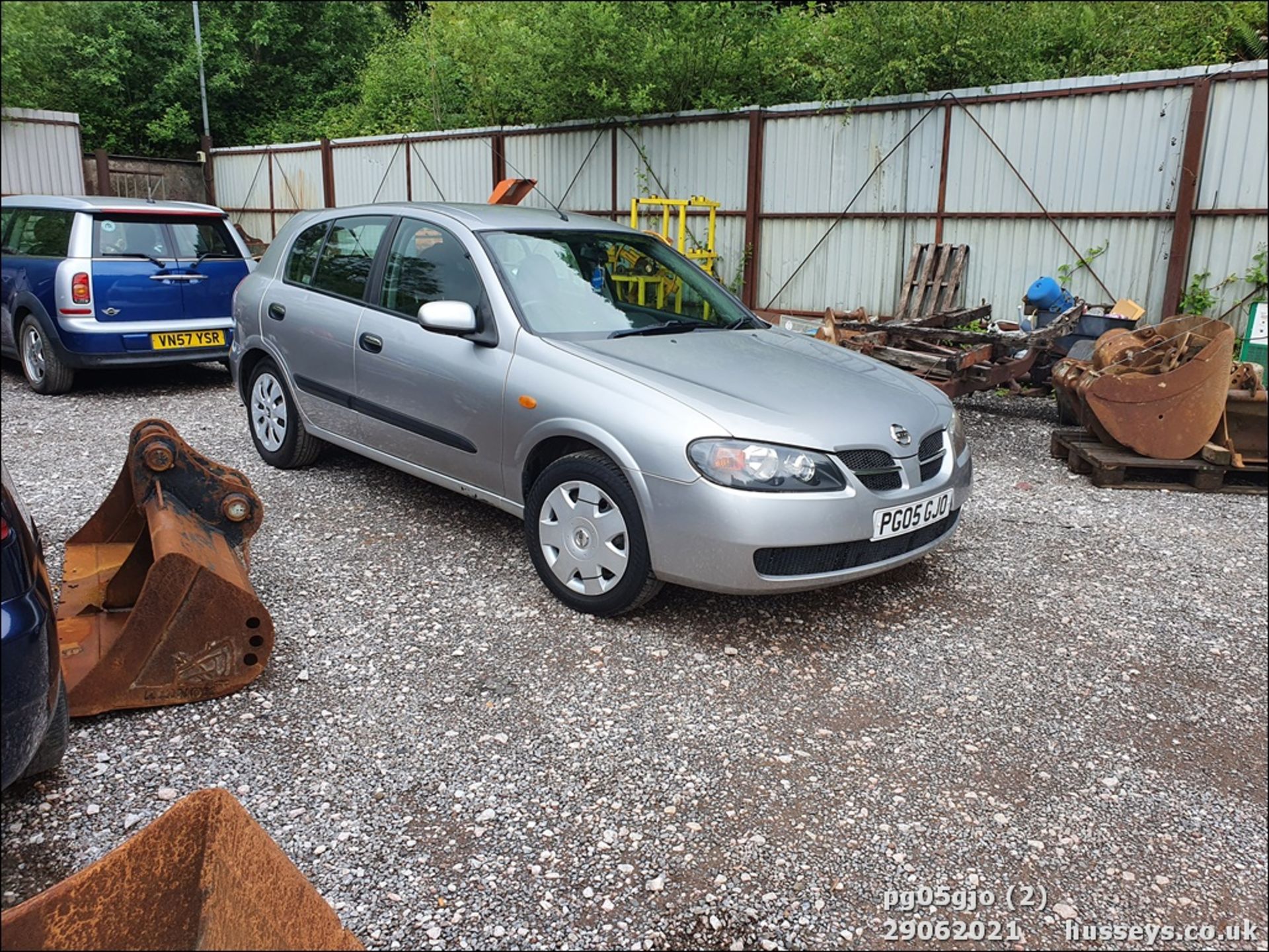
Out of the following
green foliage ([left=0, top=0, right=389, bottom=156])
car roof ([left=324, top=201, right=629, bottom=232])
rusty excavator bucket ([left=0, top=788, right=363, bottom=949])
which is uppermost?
green foliage ([left=0, top=0, right=389, bottom=156])

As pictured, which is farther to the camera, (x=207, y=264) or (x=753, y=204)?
(x=753, y=204)

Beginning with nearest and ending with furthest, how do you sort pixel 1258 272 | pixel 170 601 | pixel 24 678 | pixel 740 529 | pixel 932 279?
pixel 24 678
pixel 170 601
pixel 740 529
pixel 1258 272
pixel 932 279

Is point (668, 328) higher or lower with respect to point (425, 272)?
lower

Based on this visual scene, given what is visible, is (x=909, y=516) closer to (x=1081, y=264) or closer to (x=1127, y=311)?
(x=1127, y=311)

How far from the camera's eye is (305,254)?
18.3 ft

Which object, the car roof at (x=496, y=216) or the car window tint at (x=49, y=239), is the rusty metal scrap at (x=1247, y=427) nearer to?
the car roof at (x=496, y=216)

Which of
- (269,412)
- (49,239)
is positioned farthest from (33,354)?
(269,412)

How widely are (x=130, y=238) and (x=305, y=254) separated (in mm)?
3599

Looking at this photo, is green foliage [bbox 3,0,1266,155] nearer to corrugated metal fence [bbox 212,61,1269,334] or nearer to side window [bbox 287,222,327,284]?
corrugated metal fence [bbox 212,61,1269,334]

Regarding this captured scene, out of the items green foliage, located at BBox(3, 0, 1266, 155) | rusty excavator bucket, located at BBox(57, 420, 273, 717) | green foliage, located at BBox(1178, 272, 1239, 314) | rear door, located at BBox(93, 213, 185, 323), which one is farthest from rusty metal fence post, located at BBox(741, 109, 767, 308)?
rusty excavator bucket, located at BBox(57, 420, 273, 717)

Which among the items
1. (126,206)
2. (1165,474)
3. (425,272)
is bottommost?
(1165,474)

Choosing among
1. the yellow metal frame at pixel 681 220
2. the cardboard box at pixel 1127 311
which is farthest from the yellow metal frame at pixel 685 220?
the cardboard box at pixel 1127 311

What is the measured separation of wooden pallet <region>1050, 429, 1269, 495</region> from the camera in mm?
5965

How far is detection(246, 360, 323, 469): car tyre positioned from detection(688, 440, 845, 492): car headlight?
299cm
